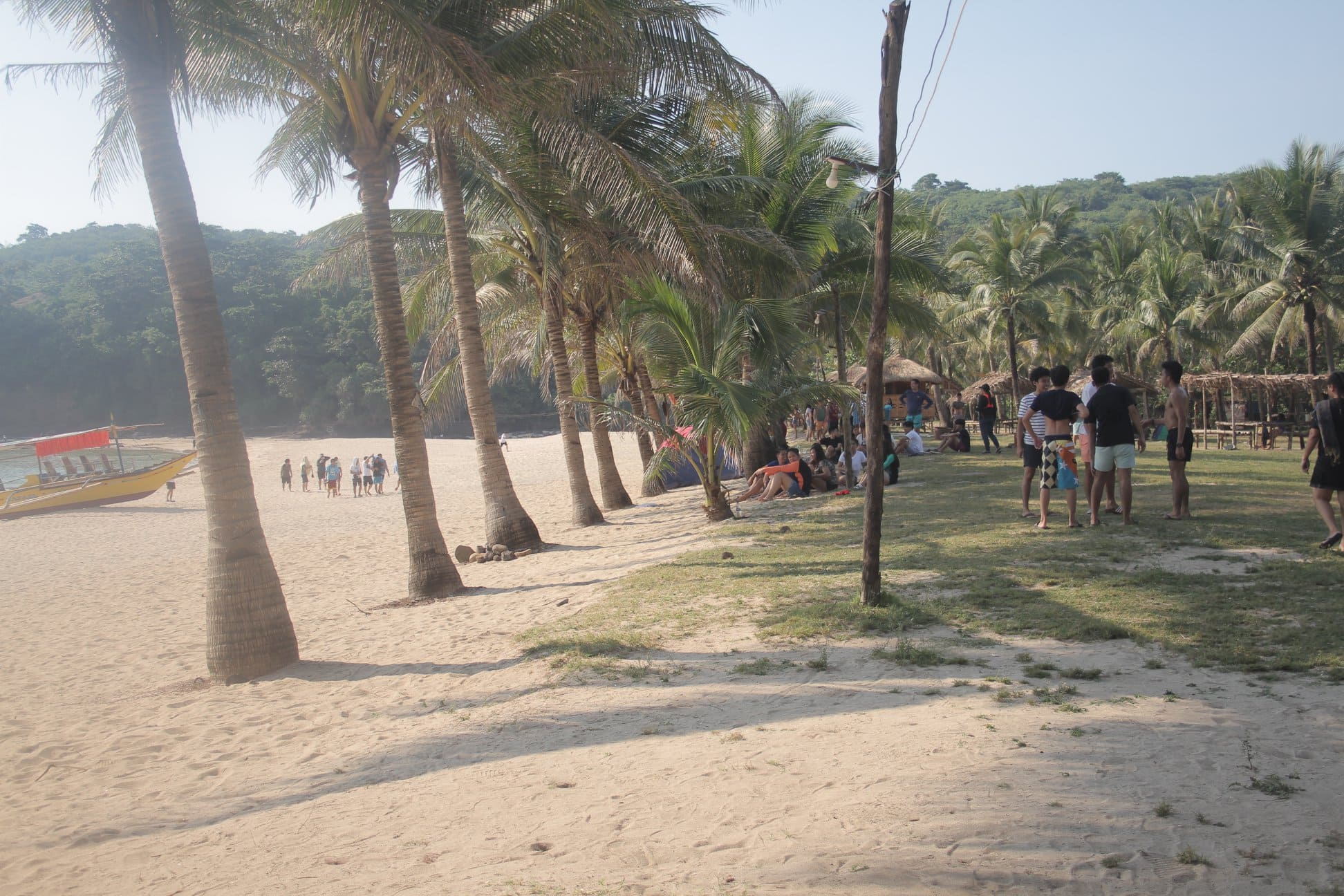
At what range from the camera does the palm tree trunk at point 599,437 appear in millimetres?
15688

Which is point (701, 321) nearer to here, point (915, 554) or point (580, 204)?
point (580, 204)

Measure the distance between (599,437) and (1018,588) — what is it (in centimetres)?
1004

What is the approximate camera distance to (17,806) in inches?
182

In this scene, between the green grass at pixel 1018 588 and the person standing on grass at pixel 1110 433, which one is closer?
the green grass at pixel 1018 588

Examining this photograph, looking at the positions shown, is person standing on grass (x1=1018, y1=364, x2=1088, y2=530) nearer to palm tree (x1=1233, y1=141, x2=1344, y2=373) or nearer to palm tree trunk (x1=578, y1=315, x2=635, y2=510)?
palm tree trunk (x1=578, y1=315, x2=635, y2=510)

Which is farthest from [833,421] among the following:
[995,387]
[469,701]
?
[469,701]

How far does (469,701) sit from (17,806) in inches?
94.8

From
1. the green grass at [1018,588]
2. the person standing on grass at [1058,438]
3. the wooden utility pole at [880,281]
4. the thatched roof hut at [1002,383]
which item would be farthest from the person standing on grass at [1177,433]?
the thatched roof hut at [1002,383]

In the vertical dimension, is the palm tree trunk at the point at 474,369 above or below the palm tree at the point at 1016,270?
below

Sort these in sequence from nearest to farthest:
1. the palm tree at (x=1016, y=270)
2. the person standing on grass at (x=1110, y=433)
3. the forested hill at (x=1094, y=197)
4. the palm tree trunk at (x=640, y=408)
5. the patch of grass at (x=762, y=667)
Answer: the patch of grass at (x=762, y=667)
the person standing on grass at (x=1110, y=433)
the palm tree trunk at (x=640, y=408)
the palm tree at (x=1016, y=270)
the forested hill at (x=1094, y=197)

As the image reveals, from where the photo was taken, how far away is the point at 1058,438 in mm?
8141

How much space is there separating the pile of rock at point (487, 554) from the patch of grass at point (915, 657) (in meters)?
7.36

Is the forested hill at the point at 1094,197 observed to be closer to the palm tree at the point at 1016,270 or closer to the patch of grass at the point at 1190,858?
the palm tree at the point at 1016,270

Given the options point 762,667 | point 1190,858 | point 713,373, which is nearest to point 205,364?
point 762,667
